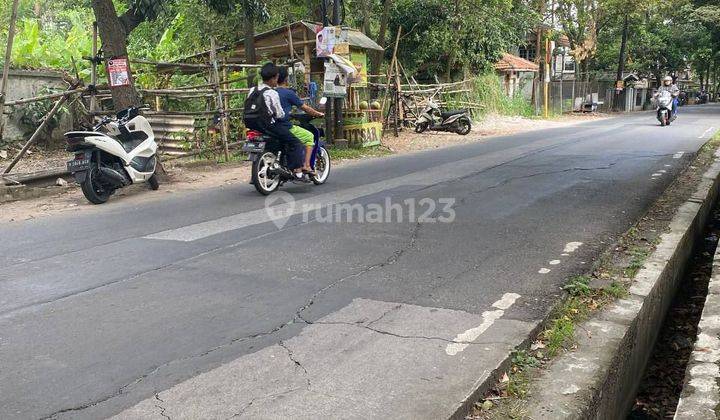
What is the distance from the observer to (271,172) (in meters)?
9.12

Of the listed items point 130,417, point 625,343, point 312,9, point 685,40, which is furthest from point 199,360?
point 685,40

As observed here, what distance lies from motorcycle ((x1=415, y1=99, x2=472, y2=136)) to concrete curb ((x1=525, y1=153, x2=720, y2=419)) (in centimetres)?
1575

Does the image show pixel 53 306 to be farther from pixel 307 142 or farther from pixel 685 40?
pixel 685 40

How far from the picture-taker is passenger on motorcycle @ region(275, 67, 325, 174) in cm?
890

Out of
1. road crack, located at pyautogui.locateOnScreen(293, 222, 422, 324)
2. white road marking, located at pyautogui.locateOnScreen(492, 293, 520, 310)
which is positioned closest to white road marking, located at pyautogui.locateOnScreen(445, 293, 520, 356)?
white road marking, located at pyautogui.locateOnScreen(492, 293, 520, 310)

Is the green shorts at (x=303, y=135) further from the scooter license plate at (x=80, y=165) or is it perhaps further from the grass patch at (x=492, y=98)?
the grass patch at (x=492, y=98)

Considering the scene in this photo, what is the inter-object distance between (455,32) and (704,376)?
76.8 ft

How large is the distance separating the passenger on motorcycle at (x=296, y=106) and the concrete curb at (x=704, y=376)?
6073 mm

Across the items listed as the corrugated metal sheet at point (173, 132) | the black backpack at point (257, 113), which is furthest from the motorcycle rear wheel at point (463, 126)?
the black backpack at point (257, 113)

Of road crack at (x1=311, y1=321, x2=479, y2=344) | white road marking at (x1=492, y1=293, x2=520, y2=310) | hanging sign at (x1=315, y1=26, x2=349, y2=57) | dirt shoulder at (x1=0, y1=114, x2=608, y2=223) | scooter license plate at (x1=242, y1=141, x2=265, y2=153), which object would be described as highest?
hanging sign at (x1=315, y1=26, x2=349, y2=57)

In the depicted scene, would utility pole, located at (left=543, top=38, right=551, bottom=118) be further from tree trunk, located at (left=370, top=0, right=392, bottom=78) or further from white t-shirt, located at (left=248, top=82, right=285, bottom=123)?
white t-shirt, located at (left=248, top=82, right=285, bottom=123)

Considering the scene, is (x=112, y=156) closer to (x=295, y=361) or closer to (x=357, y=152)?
(x=295, y=361)

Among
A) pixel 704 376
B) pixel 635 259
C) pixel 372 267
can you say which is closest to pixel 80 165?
pixel 372 267

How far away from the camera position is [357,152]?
1524 cm
